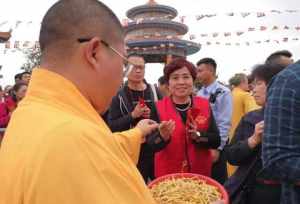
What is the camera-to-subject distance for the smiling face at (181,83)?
3666 millimetres

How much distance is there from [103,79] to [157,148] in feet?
7.21

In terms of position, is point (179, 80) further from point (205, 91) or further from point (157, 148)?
point (205, 91)

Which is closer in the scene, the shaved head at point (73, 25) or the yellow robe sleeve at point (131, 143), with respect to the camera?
the shaved head at point (73, 25)

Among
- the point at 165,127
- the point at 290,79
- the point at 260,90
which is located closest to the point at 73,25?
the point at 290,79

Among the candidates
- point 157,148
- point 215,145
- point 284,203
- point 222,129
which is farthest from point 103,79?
point 222,129

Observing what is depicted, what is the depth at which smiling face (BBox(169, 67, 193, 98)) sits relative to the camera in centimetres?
367

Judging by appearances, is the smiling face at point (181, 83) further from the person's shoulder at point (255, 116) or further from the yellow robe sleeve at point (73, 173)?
the yellow robe sleeve at point (73, 173)

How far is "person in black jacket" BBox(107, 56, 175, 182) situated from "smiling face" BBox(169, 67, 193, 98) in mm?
271

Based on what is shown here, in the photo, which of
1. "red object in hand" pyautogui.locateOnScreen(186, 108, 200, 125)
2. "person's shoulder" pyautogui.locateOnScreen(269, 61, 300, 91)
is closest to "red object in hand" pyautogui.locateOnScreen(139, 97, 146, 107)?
"red object in hand" pyautogui.locateOnScreen(186, 108, 200, 125)

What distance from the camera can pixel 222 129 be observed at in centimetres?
468

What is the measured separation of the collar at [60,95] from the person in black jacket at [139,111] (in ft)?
7.05

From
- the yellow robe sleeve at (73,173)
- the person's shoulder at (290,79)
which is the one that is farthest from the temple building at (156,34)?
the yellow robe sleeve at (73,173)

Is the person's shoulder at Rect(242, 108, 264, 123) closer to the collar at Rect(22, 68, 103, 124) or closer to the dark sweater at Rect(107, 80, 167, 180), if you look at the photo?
the dark sweater at Rect(107, 80, 167, 180)

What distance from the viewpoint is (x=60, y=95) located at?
3.64 feet
